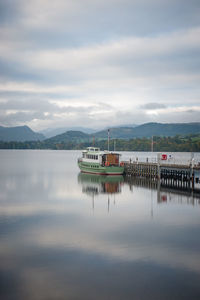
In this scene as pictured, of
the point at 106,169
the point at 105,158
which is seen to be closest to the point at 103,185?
the point at 106,169

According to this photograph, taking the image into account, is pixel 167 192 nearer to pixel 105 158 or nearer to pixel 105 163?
pixel 105 163

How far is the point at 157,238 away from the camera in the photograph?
74.5ft

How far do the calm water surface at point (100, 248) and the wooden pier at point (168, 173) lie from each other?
28.7ft

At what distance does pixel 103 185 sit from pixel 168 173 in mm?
11336

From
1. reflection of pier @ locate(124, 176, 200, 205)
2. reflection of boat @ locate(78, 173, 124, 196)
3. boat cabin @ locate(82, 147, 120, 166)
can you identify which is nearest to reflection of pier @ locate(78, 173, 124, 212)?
reflection of boat @ locate(78, 173, 124, 196)

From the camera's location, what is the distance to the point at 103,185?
52.5 meters

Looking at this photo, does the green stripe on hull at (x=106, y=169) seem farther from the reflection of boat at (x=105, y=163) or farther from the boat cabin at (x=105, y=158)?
the boat cabin at (x=105, y=158)

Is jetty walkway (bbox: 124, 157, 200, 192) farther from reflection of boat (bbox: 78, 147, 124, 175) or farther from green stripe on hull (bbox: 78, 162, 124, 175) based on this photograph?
reflection of boat (bbox: 78, 147, 124, 175)

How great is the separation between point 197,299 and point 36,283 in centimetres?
748

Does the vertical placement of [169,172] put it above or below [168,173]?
above

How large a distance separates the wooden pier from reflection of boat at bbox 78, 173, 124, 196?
357cm

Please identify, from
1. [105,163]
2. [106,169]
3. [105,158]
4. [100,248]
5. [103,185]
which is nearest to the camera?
[100,248]

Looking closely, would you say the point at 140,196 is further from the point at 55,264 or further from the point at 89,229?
the point at 55,264

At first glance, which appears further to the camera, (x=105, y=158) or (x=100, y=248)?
(x=105, y=158)
